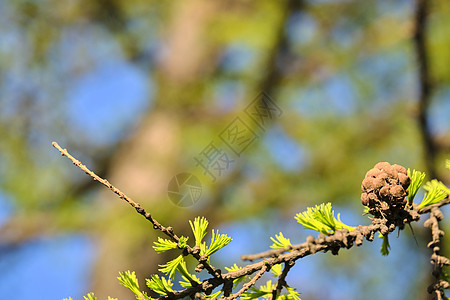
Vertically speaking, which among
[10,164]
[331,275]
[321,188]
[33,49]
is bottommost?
[331,275]

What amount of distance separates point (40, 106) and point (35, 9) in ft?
1.96

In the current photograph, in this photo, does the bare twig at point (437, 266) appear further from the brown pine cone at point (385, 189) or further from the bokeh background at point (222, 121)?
the bokeh background at point (222, 121)

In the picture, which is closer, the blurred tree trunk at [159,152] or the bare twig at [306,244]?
the bare twig at [306,244]

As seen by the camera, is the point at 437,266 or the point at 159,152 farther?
the point at 159,152

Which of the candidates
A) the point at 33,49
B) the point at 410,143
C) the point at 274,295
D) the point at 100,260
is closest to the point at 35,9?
the point at 33,49

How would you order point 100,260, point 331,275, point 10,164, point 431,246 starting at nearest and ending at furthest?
point 431,246 < point 100,260 < point 10,164 < point 331,275

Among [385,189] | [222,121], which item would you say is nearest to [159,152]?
[222,121]

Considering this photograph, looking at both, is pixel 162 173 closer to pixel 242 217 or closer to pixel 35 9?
pixel 242 217

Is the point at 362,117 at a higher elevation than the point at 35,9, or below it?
below

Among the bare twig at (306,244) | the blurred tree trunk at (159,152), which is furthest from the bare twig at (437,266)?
the blurred tree trunk at (159,152)

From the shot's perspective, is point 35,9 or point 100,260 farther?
point 35,9

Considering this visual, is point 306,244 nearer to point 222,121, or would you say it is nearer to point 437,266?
point 437,266

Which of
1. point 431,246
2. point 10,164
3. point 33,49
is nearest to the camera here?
point 431,246

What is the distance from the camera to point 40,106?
261 centimetres
